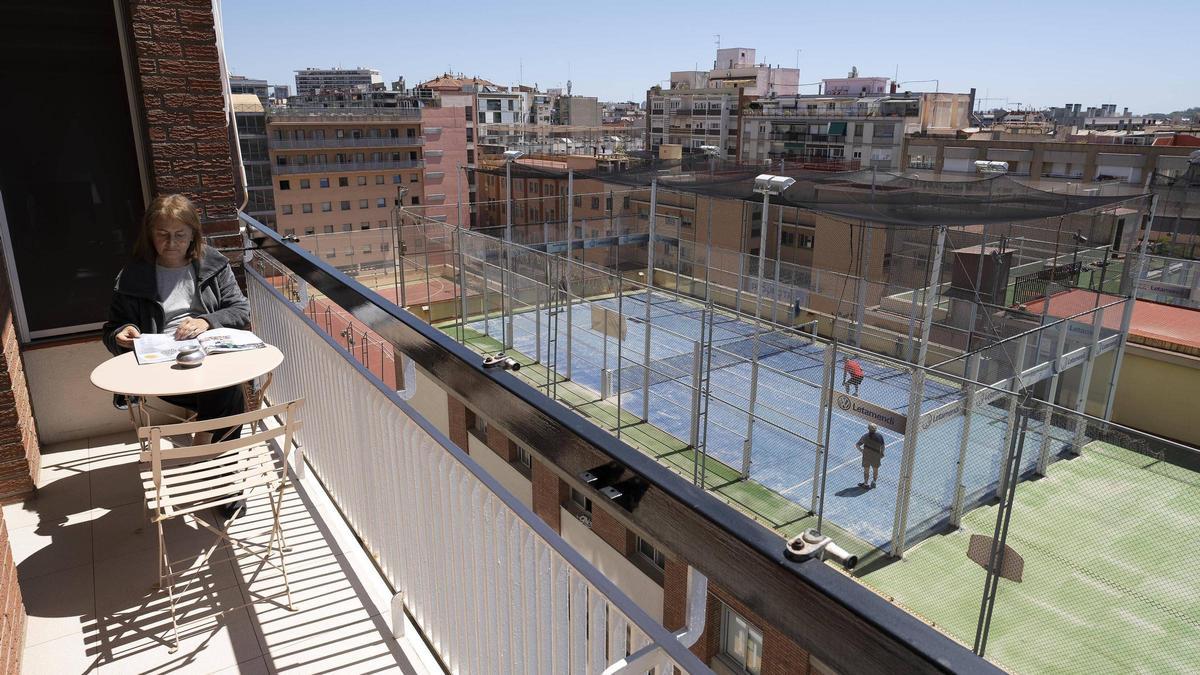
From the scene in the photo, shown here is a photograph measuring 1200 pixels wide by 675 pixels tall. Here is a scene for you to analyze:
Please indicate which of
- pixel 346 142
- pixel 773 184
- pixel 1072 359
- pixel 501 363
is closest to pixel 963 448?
pixel 1072 359

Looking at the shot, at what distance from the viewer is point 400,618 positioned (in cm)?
164

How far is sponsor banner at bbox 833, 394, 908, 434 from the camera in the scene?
6738mm

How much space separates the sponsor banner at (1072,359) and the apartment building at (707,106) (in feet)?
101

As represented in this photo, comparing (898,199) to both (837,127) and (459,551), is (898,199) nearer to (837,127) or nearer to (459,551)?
(459,551)

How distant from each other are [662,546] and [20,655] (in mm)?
1617

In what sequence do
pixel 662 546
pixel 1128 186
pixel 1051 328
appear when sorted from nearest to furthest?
1. pixel 662 546
2. pixel 1051 328
3. pixel 1128 186

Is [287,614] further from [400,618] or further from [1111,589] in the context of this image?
[1111,589]

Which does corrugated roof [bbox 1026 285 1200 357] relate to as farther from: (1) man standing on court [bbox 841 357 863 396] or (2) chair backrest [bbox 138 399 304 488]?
(2) chair backrest [bbox 138 399 304 488]

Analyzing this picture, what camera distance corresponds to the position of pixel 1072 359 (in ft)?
29.3

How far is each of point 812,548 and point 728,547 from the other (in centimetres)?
9

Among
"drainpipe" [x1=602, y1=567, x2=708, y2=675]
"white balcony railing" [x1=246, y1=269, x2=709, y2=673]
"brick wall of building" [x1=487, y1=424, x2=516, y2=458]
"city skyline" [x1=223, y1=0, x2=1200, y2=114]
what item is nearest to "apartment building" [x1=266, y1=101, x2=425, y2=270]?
"brick wall of building" [x1=487, y1=424, x2=516, y2=458]

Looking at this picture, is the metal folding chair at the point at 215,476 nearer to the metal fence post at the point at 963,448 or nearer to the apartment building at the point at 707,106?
the metal fence post at the point at 963,448

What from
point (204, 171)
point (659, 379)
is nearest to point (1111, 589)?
point (659, 379)

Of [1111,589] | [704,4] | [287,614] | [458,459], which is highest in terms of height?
[704,4]
